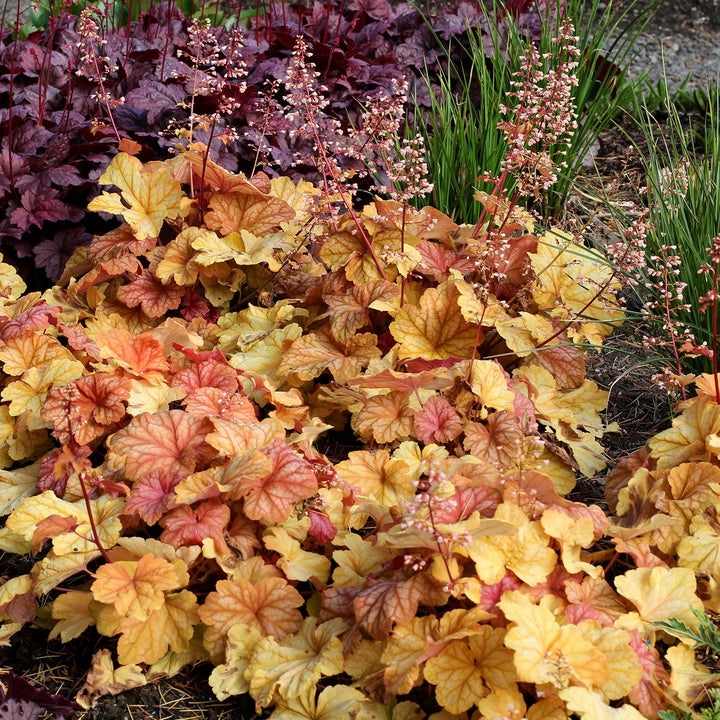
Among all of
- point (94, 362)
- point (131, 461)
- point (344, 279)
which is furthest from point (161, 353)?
point (344, 279)

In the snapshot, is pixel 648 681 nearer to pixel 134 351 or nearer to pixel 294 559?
pixel 294 559

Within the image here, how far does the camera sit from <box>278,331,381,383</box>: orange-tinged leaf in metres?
2.40

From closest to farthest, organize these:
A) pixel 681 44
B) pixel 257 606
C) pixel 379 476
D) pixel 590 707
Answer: pixel 590 707 < pixel 257 606 < pixel 379 476 < pixel 681 44

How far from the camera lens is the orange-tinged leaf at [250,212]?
269cm

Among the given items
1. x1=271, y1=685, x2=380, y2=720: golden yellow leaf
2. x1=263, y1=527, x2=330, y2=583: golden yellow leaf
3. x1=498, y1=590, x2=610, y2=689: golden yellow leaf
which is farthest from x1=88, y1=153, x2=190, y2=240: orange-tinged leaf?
x1=498, y1=590, x2=610, y2=689: golden yellow leaf

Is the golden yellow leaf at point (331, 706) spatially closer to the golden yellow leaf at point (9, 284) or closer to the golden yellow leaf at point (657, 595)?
the golden yellow leaf at point (657, 595)

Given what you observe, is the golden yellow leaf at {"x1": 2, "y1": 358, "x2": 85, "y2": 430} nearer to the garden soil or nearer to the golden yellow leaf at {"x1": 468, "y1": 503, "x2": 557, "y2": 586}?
the garden soil

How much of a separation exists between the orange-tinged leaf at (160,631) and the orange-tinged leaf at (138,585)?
0.16 feet

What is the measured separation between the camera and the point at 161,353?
2.30 meters

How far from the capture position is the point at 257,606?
183 centimetres

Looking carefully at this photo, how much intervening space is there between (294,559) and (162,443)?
41 centimetres

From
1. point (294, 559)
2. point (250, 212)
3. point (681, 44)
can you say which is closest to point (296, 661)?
point (294, 559)

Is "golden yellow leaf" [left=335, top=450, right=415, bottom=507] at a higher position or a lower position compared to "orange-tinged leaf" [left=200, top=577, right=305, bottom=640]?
higher

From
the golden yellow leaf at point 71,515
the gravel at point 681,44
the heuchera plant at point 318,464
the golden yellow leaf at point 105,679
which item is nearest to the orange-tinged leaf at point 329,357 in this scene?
the heuchera plant at point 318,464
